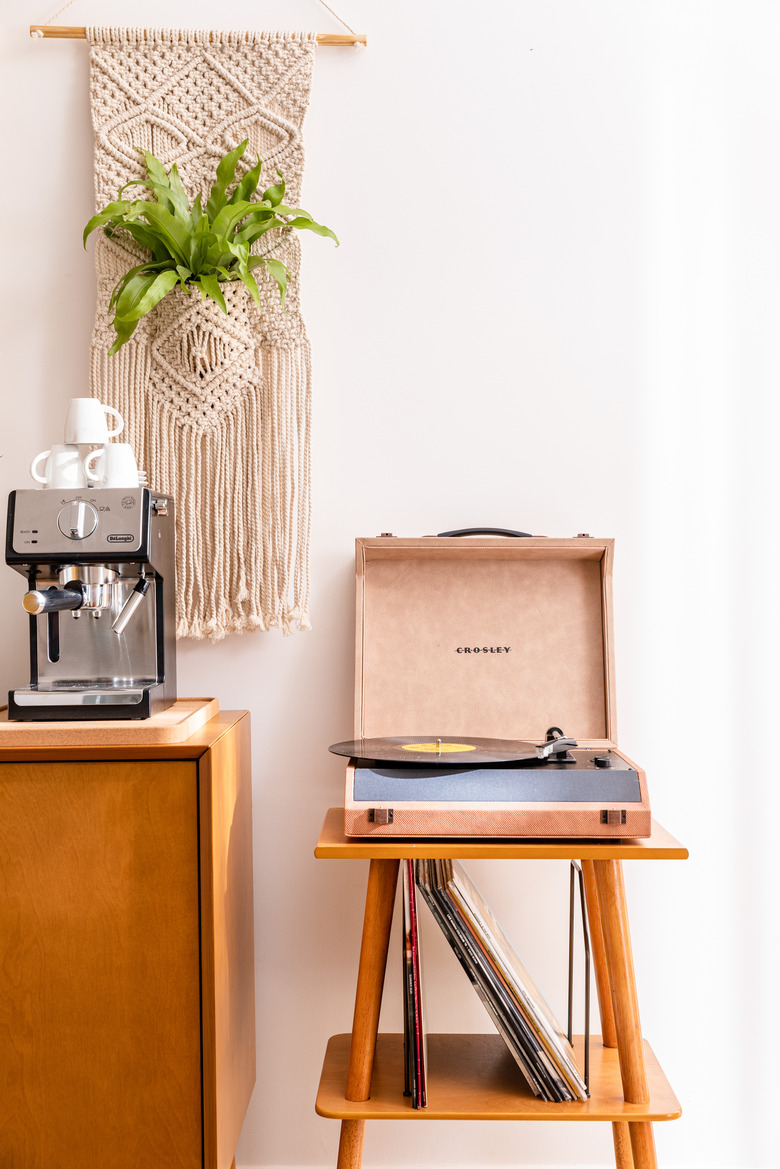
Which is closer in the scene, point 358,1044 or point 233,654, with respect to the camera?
point 358,1044

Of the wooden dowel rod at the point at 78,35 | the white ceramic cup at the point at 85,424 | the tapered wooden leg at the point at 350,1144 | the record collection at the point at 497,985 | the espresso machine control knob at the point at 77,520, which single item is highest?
the wooden dowel rod at the point at 78,35

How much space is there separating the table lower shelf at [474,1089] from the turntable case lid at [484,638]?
0.47 metres

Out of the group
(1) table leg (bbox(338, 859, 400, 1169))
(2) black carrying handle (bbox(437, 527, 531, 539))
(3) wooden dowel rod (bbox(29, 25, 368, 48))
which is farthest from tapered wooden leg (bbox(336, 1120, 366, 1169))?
(3) wooden dowel rod (bbox(29, 25, 368, 48))

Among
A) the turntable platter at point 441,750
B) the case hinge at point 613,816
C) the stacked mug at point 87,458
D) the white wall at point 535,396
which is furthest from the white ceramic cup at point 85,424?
the case hinge at point 613,816

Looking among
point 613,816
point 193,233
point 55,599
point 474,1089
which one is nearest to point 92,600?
point 55,599

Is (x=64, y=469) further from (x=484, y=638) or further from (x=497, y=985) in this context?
(x=497, y=985)

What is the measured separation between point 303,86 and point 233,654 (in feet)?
3.19

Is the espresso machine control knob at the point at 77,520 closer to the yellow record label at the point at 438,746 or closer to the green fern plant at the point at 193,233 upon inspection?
the green fern plant at the point at 193,233

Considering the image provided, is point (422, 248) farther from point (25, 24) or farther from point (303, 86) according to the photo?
point (25, 24)

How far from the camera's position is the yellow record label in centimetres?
117

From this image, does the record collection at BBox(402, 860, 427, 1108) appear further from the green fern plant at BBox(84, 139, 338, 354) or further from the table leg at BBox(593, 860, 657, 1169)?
the green fern plant at BBox(84, 139, 338, 354)

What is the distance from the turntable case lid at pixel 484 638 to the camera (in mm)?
1383

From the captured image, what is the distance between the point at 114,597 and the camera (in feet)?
3.85

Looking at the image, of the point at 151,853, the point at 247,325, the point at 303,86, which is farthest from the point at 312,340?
the point at 151,853
